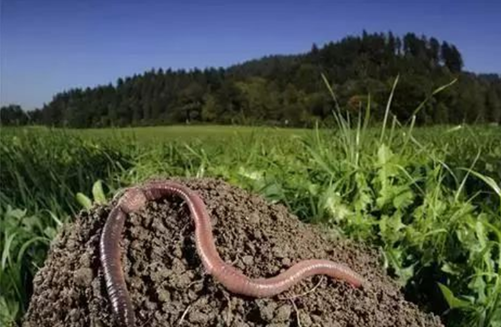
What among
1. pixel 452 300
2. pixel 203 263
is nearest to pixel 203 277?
pixel 203 263

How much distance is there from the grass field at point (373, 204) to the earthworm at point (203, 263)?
2.83 feet

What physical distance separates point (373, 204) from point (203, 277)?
180 cm

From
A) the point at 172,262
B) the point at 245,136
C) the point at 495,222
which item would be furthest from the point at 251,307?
the point at 245,136

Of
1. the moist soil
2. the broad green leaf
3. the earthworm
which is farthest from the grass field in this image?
the earthworm

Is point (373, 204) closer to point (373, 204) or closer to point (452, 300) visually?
point (373, 204)

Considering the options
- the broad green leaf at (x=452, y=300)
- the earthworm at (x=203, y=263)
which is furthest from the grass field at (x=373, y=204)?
the earthworm at (x=203, y=263)

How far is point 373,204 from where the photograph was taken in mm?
3902

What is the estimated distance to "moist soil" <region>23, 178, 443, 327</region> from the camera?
2289mm

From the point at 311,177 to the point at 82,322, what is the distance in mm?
2102

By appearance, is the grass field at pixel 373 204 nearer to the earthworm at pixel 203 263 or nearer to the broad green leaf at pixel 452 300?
the broad green leaf at pixel 452 300

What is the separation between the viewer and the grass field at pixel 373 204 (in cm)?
333

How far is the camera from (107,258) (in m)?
2.42

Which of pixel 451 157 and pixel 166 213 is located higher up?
pixel 166 213

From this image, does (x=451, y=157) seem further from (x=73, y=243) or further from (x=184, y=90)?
(x=184, y=90)
